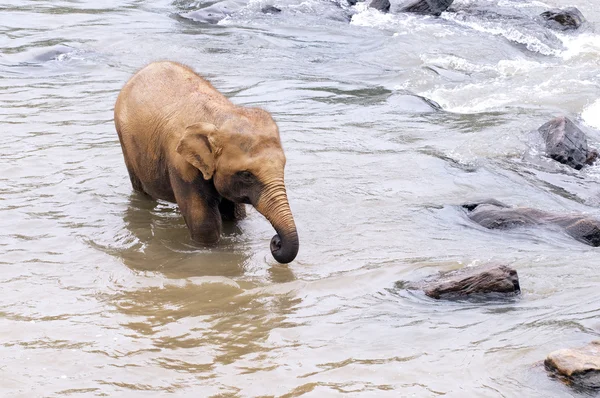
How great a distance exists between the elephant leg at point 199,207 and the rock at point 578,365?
10.5 ft

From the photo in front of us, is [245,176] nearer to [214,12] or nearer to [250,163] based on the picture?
[250,163]

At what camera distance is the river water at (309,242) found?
19.8ft

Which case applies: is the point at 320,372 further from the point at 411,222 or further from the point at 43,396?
the point at 411,222

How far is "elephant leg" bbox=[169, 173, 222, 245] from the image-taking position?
25.9 feet

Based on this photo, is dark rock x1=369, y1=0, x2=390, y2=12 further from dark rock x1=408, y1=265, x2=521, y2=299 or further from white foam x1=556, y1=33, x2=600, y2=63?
dark rock x1=408, y1=265, x2=521, y2=299

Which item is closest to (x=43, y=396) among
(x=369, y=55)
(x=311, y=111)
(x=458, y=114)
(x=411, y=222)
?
(x=411, y=222)

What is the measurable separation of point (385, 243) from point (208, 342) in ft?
8.36

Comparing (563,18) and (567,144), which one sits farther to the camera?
(563,18)

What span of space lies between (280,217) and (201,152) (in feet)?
2.76

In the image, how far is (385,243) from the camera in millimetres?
8469

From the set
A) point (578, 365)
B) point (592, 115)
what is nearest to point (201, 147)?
point (578, 365)

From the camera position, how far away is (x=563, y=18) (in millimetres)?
21516

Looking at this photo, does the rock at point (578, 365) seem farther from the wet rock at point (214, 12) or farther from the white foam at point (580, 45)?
the wet rock at point (214, 12)

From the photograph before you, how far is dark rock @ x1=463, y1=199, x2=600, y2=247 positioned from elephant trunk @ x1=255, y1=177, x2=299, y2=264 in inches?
103
